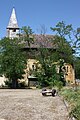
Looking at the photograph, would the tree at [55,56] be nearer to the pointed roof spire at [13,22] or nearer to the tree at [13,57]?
the tree at [13,57]

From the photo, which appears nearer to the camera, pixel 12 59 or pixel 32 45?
pixel 12 59

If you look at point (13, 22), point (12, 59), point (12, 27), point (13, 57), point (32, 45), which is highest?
point (13, 22)

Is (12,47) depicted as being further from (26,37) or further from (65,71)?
(65,71)

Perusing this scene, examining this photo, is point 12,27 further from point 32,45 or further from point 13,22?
point 32,45

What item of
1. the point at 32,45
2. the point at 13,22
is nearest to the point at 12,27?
the point at 13,22

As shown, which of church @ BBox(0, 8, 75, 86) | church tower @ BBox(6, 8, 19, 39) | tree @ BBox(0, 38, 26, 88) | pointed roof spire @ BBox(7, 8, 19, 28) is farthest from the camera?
pointed roof spire @ BBox(7, 8, 19, 28)

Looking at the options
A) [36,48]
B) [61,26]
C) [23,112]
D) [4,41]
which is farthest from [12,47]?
[23,112]

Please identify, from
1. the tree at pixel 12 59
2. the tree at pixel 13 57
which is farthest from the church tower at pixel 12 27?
the tree at pixel 12 59

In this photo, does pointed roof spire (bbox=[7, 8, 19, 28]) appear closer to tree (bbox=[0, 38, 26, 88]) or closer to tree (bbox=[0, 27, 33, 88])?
tree (bbox=[0, 27, 33, 88])

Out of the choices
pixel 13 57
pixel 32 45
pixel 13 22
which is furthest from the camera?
pixel 13 22

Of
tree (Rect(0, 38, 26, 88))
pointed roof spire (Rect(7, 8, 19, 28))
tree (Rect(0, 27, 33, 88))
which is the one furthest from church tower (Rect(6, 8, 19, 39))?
tree (Rect(0, 38, 26, 88))

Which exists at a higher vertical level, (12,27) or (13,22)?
(13,22)

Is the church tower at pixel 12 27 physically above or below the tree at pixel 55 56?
above

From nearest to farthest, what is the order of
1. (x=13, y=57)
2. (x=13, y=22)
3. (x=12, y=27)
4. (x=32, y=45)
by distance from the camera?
(x=13, y=57)
(x=32, y=45)
(x=12, y=27)
(x=13, y=22)
